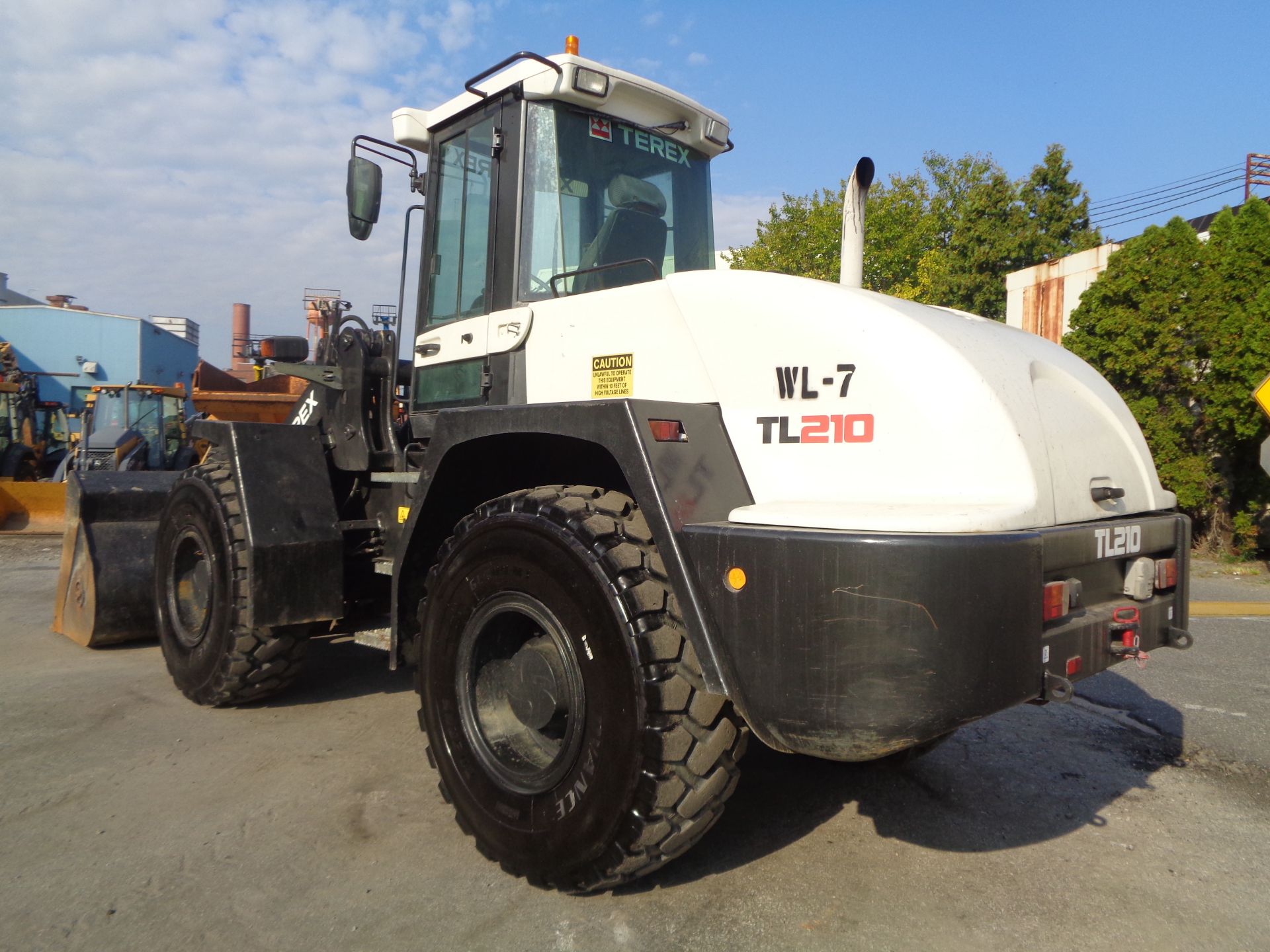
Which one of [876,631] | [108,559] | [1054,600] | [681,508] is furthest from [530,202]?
[108,559]

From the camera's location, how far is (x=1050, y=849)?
126 inches

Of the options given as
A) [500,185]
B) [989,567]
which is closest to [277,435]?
[500,185]

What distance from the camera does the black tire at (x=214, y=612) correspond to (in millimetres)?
4359

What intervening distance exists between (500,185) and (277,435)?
1.85 metres

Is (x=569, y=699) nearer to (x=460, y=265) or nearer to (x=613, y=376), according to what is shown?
(x=613, y=376)

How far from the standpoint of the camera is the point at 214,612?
4.54 metres

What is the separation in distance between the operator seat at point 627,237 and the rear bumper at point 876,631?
54.4 inches

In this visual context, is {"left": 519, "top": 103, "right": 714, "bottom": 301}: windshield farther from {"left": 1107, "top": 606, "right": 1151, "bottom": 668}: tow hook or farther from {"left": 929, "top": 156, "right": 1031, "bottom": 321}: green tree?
{"left": 929, "top": 156, "right": 1031, "bottom": 321}: green tree

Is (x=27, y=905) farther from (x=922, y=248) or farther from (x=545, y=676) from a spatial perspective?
(x=922, y=248)

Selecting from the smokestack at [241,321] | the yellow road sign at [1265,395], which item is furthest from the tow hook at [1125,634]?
the smokestack at [241,321]

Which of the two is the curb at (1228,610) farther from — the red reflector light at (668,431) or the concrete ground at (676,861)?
the red reflector light at (668,431)

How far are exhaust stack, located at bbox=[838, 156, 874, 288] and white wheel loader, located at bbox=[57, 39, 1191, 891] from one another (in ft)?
0.04

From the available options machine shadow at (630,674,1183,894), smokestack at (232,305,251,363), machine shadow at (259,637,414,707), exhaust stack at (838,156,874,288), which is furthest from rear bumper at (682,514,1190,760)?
smokestack at (232,305,251,363)

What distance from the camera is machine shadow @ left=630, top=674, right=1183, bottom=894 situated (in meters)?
3.23
